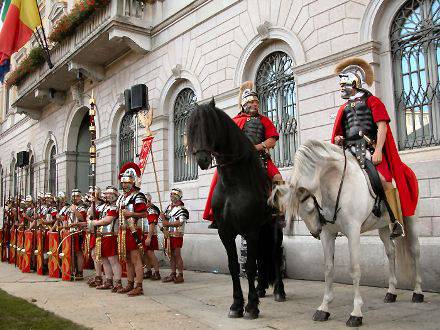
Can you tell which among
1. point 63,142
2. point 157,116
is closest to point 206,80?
point 157,116

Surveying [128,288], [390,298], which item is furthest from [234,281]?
[128,288]

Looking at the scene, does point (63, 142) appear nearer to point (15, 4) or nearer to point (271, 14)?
point (15, 4)

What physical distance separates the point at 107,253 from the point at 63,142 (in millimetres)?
13360

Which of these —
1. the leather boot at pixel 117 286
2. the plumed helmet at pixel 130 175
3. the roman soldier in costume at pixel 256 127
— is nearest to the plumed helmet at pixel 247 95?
the roman soldier in costume at pixel 256 127

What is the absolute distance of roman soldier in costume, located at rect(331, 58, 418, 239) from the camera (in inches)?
204

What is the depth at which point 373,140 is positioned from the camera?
5391 mm

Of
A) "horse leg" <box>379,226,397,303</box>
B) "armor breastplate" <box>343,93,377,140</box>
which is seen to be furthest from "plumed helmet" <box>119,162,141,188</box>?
"horse leg" <box>379,226,397,303</box>

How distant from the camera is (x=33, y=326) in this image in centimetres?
493

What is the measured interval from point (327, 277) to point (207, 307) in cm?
181

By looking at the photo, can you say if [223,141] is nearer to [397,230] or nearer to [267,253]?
[267,253]

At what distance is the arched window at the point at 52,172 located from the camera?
68.7 feet

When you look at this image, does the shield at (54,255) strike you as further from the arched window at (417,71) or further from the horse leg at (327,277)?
the arched window at (417,71)

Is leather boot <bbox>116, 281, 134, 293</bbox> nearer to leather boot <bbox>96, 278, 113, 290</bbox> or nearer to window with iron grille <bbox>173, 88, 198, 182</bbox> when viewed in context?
leather boot <bbox>96, 278, 113, 290</bbox>

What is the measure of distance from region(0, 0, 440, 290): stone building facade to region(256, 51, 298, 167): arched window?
2 cm
